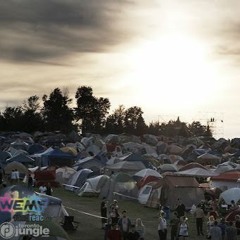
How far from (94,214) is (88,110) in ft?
313

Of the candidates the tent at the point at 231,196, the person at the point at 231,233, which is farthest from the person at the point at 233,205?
the person at the point at 231,233

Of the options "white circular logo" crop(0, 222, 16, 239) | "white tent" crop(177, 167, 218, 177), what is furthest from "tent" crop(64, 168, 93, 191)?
"white circular logo" crop(0, 222, 16, 239)

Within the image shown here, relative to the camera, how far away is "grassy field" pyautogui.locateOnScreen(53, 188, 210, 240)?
63.7 ft

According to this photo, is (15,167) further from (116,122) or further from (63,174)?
(116,122)

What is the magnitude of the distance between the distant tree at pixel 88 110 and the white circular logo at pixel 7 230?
102782 millimetres

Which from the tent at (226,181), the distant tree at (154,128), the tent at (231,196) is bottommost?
the tent at (231,196)

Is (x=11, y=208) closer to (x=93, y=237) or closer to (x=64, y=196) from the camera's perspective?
(x=93, y=237)

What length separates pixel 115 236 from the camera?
15.8 m

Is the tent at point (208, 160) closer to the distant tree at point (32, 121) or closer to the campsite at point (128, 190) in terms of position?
the campsite at point (128, 190)

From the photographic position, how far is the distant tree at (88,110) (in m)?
118

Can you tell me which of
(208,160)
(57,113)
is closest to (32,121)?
(57,113)

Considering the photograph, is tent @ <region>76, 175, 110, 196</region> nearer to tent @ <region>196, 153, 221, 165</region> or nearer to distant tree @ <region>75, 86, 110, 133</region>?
tent @ <region>196, 153, 221, 165</region>

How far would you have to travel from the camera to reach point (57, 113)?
4675 inches

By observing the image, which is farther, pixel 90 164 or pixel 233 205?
pixel 90 164
